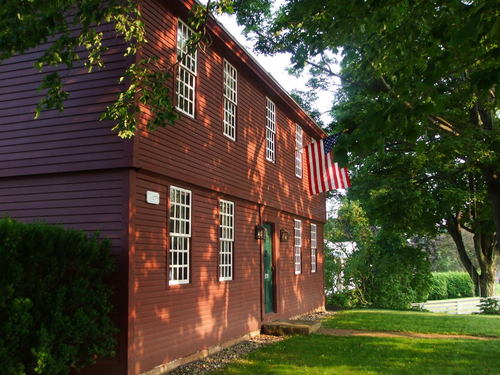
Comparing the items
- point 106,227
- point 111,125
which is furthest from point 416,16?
point 106,227

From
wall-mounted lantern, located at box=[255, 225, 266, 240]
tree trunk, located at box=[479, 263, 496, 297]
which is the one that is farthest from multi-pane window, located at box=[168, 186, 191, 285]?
tree trunk, located at box=[479, 263, 496, 297]

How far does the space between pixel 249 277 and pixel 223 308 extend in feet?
5.23

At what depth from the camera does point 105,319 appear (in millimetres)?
6547

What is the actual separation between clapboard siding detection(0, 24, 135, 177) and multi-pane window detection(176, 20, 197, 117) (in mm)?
1419

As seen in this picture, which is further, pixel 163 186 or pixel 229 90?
pixel 229 90

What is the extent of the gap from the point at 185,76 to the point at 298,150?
7534mm

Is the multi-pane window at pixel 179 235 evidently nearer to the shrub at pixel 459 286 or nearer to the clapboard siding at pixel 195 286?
the clapboard siding at pixel 195 286

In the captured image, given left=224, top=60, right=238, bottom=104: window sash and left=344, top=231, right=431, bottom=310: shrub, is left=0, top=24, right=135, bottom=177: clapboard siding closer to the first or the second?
left=224, top=60, right=238, bottom=104: window sash

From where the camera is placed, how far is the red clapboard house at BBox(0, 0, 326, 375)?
7.21 metres

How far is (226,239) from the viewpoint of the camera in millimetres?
10273

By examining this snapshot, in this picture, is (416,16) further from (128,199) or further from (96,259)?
(96,259)

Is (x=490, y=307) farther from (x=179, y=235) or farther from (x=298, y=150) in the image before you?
(x=179, y=235)

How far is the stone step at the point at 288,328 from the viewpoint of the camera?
36.9 ft

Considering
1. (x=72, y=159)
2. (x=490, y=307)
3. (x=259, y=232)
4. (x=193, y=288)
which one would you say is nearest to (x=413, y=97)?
(x=72, y=159)
